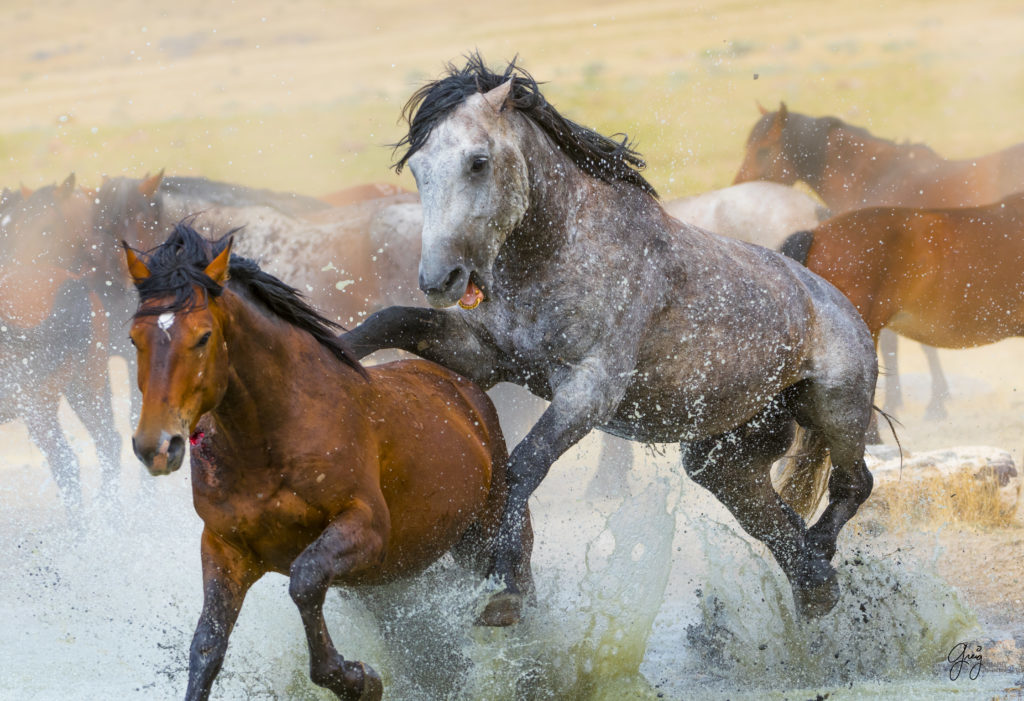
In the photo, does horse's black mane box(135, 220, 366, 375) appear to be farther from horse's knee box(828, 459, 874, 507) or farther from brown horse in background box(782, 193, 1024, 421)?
brown horse in background box(782, 193, 1024, 421)

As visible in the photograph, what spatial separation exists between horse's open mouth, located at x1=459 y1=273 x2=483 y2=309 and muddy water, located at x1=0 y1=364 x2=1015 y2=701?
876mm

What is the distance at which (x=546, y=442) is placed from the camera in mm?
3189

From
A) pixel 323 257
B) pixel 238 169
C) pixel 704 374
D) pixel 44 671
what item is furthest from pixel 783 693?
pixel 238 169

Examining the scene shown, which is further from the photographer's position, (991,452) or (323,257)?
(323,257)

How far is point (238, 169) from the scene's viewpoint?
41.0 ft

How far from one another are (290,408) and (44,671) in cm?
228

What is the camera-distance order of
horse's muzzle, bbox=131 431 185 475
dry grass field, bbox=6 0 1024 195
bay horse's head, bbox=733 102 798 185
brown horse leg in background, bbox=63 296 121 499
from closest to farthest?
1. horse's muzzle, bbox=131 431 185 475
2. brown horse leg in background, bbox=63 296 121 499
3. bay horse's head, bbox=733 102 798 185
4. dry grass field, bbox=6 0 1024 195

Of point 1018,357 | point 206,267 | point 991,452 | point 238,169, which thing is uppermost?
point 206,267

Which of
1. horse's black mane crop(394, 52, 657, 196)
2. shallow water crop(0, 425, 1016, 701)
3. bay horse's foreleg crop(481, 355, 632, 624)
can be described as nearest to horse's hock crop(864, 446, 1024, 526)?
shallow water crop(0, 425, 1016, 701)

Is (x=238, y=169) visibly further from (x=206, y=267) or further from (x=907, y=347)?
(x=206, y=267)

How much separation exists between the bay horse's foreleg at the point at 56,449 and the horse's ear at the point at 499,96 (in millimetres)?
4943

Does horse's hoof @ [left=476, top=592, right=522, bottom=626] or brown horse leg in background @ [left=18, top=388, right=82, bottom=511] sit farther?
brown horse leg in background @ [left=18, top=388, right=82, bottom=511]

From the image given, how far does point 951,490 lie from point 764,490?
93.6 inches

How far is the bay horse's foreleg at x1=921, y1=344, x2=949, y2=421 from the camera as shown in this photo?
903 cm
